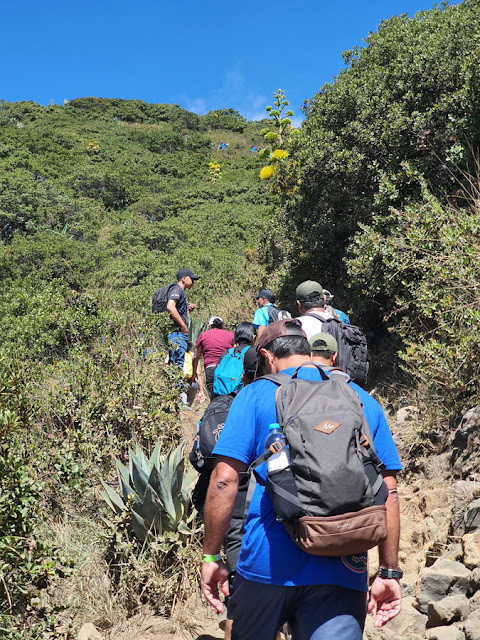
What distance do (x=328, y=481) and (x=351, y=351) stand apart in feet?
8.17

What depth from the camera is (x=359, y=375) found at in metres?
4.21

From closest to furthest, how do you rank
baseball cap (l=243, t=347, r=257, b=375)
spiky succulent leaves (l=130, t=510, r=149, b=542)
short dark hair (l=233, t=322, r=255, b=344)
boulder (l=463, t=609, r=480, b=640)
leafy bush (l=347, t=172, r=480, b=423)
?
boulder (l=463, t=609, r=480, b=640), baseball cap (l=243, t=347, r=257, b=375), spiky succulent leaves (l=130, t=510, r=149, b=542), short dark hair (l=233, t=322, r=255, b=344), leafy bush (l=347, t=172, r=480, b=423)

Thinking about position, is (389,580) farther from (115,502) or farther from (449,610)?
(115,502)

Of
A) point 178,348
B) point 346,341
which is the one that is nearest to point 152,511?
point 346,341

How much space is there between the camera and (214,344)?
6094 mm

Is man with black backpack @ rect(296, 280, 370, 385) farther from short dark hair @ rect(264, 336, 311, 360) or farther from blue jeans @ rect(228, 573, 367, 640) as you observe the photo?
blue jeans @ rect(228, 573, 367, 640)

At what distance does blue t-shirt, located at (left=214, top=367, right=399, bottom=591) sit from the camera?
6.35 ft

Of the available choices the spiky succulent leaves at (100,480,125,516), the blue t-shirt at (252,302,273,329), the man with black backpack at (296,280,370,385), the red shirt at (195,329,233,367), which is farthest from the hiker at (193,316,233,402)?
the spiky succulent leaves at (100,480,125,516)

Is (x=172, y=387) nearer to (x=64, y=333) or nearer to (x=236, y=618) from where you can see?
(x=64, y=333)

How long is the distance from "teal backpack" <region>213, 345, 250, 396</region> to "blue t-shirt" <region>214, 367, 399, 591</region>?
5.97ft

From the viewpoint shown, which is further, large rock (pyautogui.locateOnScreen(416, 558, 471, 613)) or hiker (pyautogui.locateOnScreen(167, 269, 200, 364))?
hiker (pyautogui.locateOnScreen(167, 269, 200, 364))

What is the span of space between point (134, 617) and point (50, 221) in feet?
56.9

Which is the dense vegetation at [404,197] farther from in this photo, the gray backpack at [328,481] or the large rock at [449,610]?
the gray backpack at [328,481]

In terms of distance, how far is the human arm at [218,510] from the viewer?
219 centimetres
